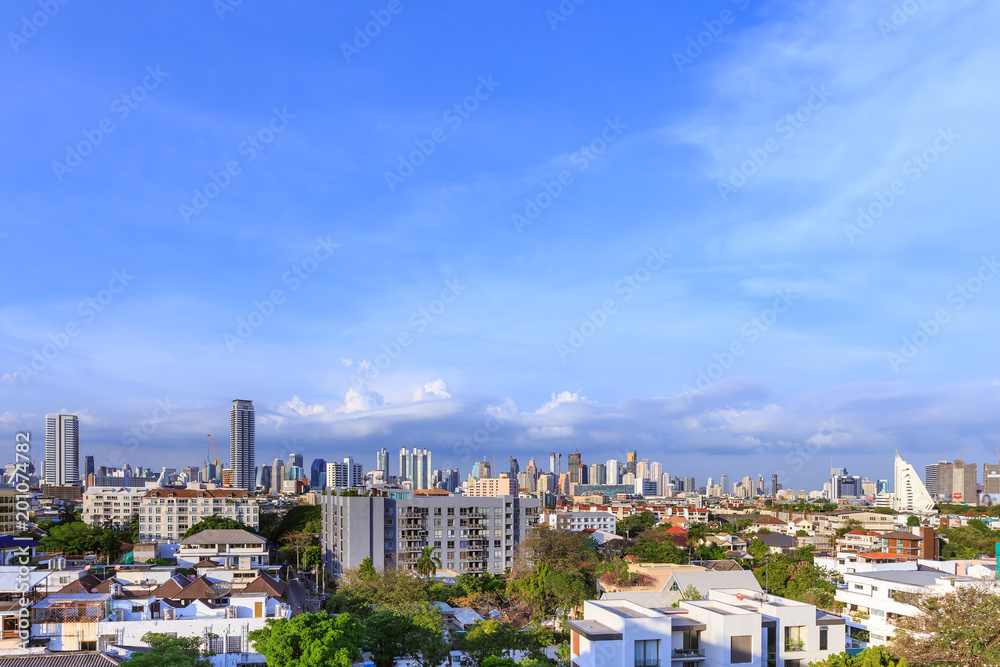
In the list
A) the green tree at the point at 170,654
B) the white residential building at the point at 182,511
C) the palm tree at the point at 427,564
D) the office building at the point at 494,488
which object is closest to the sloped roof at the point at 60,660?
the green tree at the point at 170,654

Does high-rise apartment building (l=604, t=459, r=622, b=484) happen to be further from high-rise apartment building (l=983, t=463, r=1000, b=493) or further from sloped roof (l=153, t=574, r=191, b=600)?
sloped roof (l=153, t=574, r=191, b=600)

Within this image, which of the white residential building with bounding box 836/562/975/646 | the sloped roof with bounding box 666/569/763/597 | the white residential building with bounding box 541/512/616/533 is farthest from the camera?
the white residential building with bounding box 541/512/616/533

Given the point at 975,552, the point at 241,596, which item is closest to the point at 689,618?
the point at 241,596

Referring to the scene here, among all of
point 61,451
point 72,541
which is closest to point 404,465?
point 61,451

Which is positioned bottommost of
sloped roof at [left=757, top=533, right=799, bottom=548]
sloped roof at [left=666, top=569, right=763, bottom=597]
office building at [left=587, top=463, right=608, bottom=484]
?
office building at [left=587, top=463, right=608, bottom=484]

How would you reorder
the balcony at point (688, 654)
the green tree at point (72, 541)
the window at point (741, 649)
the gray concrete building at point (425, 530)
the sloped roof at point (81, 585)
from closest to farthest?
1. the balcony at point (688, 654)
2. the window at point (741, 649)
3. the sloped roof at point (81, 585)
4. the gray concrete building at point (425, 530)
5. the green tree at point (72, 541)

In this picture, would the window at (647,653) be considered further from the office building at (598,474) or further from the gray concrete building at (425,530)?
the office building at (598,474)

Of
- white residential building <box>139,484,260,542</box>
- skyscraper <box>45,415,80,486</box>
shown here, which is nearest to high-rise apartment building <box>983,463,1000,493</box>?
white residential building <box>139,484,260,542</box>

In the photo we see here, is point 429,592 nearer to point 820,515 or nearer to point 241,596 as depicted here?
point 241,596
